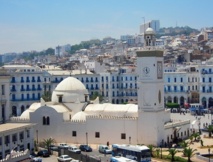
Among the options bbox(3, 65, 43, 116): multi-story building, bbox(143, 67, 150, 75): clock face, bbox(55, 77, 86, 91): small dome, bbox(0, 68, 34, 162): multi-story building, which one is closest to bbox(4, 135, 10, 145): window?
bbox(0, 68, 34, 162): multi-story building

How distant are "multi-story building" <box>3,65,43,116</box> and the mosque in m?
26.1

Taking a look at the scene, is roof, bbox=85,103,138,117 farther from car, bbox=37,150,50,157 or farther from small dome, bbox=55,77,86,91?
car, bbox=37,150,50,157

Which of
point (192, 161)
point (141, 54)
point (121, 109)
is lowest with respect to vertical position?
point (192, 161)

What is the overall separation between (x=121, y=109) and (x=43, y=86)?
119 ft

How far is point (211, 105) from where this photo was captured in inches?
3282

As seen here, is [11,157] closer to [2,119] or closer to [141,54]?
[2,119]

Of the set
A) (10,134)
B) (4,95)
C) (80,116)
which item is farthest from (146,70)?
(10,134)

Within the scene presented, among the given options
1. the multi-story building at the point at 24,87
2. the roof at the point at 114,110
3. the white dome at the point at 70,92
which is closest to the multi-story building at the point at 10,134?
the white dome at the point at 70,92

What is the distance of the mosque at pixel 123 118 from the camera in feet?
158

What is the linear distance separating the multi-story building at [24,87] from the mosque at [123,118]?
85.5 ft

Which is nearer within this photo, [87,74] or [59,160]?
[59,160]

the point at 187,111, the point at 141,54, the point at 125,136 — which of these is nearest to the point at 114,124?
the point at 125,136

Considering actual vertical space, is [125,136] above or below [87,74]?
below

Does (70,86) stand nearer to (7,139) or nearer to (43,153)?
(43,153)
